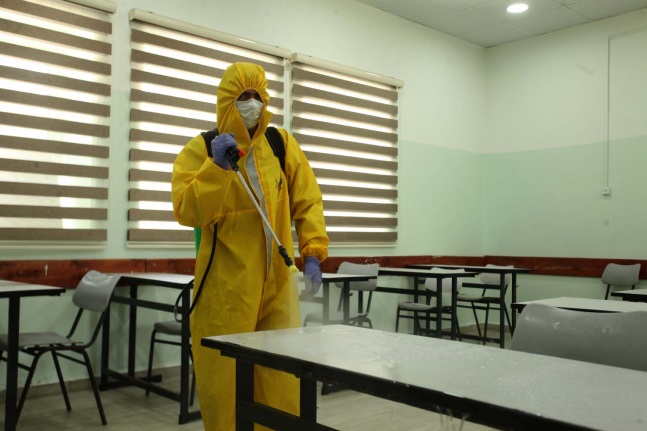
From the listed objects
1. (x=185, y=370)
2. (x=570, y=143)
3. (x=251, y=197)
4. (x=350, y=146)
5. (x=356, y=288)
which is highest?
(x=570, y=143)

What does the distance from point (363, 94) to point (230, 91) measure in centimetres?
367

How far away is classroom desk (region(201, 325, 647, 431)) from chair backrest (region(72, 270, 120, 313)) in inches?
75.0

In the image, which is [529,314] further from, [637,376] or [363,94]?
[363,94]

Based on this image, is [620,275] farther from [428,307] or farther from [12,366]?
[12,366]

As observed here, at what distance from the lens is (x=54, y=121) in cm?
384

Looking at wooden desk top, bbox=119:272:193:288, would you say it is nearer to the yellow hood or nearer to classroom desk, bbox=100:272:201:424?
classroom desk, bbox=100:272:201:424

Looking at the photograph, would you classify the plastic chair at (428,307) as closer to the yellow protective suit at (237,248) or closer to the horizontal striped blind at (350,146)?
the horizontal striped blind at (350,146)

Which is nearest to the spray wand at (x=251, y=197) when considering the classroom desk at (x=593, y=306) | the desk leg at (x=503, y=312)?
the classroom desk at (x=593, y=306)

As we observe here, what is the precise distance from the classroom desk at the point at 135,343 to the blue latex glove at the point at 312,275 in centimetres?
105

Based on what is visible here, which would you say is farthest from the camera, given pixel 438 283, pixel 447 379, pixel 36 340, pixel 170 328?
pixel 438 283

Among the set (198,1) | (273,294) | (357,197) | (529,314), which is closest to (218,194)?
(273,294)

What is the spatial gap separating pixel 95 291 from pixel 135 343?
82cm

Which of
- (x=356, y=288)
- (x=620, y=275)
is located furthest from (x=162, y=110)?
(x=620, y=275)

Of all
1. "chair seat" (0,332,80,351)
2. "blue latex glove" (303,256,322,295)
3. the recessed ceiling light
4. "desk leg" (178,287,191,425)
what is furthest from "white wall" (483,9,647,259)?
"chair seat" (0,332,80,351)
